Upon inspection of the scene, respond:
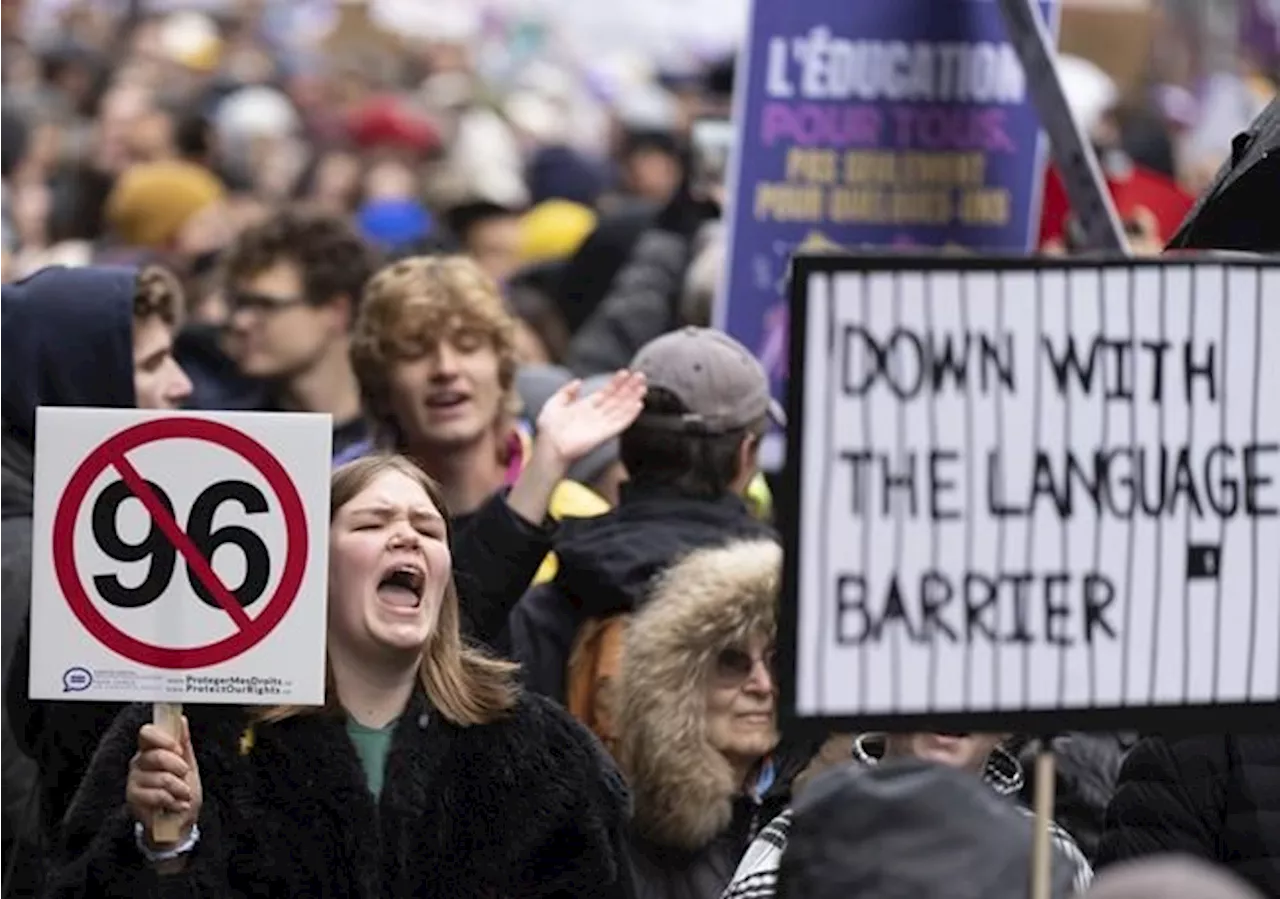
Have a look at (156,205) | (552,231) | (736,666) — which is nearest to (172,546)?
(736,666)

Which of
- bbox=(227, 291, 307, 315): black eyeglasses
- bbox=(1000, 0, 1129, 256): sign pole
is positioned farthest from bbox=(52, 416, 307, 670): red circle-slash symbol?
bbox=(227, 291, 307, 315): black eyeglasses

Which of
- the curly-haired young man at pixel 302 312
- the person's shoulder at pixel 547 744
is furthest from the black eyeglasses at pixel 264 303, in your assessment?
the person's shoulder at pixel 547 744

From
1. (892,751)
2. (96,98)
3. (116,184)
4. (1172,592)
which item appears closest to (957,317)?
(1172,592)

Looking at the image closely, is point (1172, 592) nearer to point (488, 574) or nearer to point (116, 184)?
point (488, 574)

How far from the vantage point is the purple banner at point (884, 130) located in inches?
386

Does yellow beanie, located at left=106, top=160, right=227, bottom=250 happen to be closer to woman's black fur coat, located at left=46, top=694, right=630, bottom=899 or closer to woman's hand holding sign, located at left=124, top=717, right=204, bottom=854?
woman's black fur coat, located at left=46, top=694, right=630, bottom=899

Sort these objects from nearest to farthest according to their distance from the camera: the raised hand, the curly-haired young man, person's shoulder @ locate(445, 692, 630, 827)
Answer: person's shoulder @ locate(445, 692, 630, 827)
the raised hand
the curly-haired young man

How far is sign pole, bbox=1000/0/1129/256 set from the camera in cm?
873

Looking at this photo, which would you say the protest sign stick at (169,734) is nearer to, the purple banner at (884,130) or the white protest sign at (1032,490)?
the white protest sign at (1032,490)

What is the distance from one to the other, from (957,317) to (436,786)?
138 cm

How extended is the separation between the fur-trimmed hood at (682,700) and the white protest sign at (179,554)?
1.03 metres

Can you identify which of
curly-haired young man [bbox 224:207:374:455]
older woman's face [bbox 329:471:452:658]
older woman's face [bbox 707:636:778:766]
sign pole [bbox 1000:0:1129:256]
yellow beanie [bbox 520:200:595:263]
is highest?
yellow beanie [bbox 520:200:595:263]

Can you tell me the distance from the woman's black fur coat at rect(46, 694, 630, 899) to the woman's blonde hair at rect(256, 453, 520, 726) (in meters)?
0.02

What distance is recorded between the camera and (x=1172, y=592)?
205 inches
